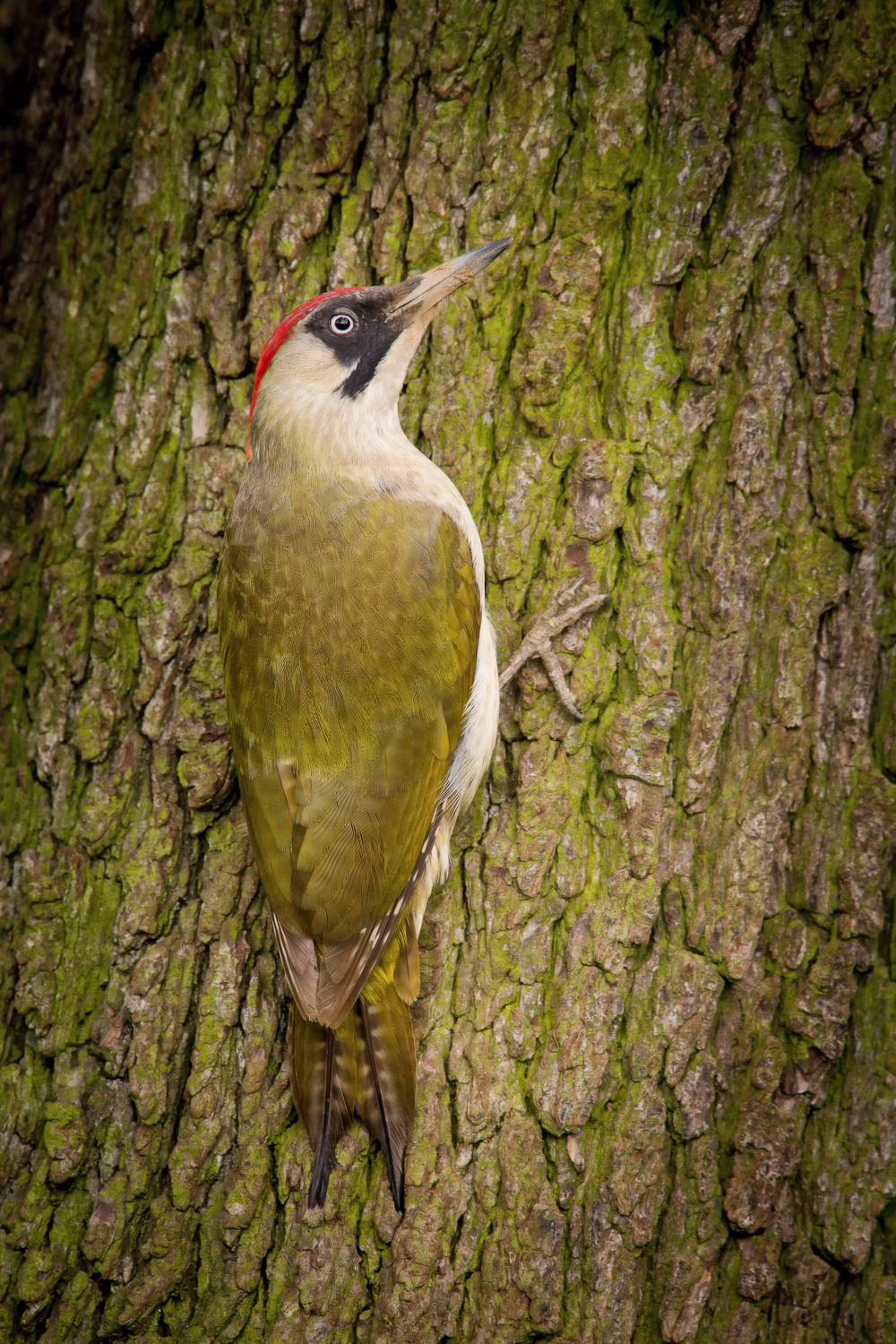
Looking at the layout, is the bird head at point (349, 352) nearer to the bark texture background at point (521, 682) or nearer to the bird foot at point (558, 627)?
the bark texture background at point (521, 682)

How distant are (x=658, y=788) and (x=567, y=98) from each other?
1.83 metres

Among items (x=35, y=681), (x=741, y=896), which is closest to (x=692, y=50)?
(x=741, y=896)

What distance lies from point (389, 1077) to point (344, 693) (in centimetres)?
98

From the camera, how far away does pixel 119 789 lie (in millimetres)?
2242

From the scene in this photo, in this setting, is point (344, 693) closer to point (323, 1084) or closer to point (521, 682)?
point (521, 682)

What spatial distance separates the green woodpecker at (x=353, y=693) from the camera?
2.05m

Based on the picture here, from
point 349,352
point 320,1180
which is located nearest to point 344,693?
point 349,352

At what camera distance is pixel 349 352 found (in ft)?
7.38

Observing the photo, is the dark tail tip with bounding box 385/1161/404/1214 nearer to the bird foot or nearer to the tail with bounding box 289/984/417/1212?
the tail with bounding box 289/984/417/1212

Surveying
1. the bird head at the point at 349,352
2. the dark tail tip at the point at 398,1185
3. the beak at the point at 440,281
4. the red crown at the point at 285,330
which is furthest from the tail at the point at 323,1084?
the beak at the point at 440,281

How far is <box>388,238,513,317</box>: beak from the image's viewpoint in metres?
2.11

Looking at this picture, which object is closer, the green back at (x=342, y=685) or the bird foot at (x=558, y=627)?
the green back at (x=342, y=685)

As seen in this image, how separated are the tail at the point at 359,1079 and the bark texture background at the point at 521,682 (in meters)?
0.06

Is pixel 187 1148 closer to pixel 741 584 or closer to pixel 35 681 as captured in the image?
pixel 35 681
